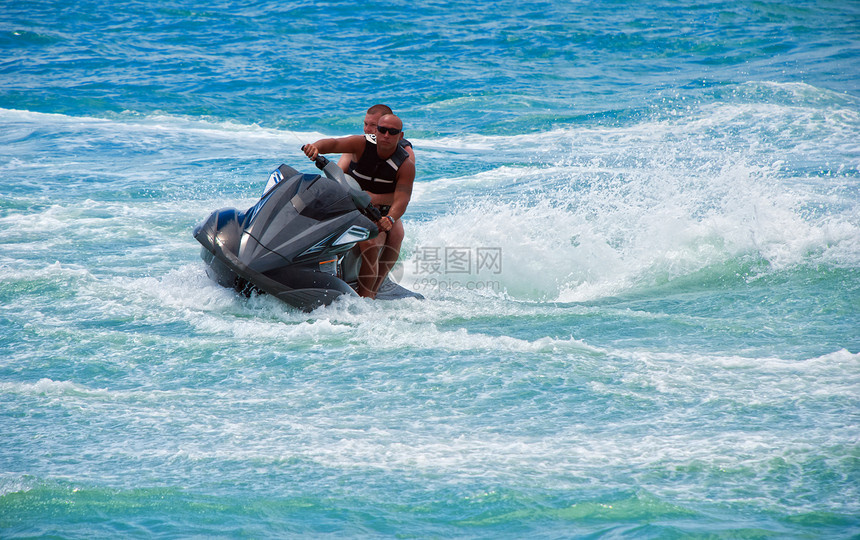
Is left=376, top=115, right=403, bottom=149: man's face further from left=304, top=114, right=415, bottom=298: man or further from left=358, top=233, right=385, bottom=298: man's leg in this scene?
left=358, top=233, right=385, bottom=298: man's leg

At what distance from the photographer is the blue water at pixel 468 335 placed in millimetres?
2836

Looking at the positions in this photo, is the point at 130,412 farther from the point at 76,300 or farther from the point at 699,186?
the point at 699,186

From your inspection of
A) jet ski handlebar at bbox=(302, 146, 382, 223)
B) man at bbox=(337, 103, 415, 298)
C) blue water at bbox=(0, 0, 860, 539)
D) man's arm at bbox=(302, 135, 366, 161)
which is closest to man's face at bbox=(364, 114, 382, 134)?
man at bbox=(337, 103, 415, 298)

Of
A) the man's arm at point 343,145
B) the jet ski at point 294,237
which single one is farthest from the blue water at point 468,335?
the man's arm at point 343,145

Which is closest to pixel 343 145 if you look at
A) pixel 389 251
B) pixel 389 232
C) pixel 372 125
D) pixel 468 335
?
pixel 372 125

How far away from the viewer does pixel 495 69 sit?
A: 53.0ft

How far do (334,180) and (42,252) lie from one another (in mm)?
2669

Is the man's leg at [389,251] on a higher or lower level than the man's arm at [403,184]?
lower

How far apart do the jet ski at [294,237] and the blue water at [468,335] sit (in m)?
0.18

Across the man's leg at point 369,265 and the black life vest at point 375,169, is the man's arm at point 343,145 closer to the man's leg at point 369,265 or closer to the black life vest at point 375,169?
the black life vest at point 375,169

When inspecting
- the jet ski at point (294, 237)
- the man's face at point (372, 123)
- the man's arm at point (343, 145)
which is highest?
the man's face at point (372, 123)

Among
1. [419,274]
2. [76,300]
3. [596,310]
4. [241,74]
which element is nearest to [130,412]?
[76,300]

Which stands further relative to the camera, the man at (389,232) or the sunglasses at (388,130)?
the man at (389,232)

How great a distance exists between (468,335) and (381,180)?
1.37 metres
